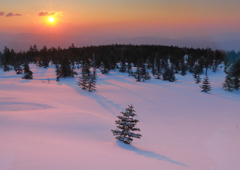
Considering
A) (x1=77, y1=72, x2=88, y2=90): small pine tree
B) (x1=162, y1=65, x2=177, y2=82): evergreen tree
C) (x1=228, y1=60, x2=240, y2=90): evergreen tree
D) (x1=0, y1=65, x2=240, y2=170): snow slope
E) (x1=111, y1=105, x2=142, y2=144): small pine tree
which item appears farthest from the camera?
(x1=162, y1=65, x2=177, y2=82): evergreen tree

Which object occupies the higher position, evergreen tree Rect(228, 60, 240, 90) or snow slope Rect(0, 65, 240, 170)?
evergreen tree Rect(228, 60, 240, 90)

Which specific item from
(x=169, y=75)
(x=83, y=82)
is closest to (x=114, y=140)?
(x=83, y=82)

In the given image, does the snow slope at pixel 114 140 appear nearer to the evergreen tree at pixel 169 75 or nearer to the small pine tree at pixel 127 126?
the small pine tree at pixel 127 126

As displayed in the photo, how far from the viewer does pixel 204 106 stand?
73.2 ft

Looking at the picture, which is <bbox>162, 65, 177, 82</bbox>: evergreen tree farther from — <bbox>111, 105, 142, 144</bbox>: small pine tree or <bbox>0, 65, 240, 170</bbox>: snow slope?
<bbox>111, 105, 142, 144</bbox>: small pine tree

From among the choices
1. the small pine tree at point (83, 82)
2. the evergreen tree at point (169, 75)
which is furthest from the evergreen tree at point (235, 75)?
the small pine tree at point (83, 82)

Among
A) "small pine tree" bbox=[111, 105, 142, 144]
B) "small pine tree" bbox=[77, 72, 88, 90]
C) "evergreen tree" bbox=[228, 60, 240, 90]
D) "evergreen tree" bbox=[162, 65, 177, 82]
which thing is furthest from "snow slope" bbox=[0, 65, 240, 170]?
"evergreen tree" bbox=[162, 65, 177, 82]

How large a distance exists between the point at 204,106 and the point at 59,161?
20.7 metres

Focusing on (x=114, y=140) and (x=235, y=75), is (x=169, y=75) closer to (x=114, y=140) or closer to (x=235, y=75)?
(x=235, y=75)

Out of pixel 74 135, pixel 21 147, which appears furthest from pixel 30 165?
pixel 74 135

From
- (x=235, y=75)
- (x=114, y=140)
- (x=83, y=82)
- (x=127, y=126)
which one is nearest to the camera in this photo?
(x=127, y=126)

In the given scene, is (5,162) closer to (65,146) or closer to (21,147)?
(21,147)

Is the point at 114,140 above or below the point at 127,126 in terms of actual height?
below

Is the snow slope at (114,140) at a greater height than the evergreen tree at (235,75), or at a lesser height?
lesser
